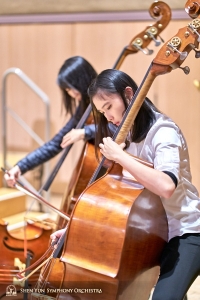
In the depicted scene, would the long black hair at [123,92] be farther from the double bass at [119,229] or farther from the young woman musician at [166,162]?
the double bass at [119,229]

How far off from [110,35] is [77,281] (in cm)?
343

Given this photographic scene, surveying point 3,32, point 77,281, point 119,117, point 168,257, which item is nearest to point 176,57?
point 119,117

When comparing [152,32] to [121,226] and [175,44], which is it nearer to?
[175,44]

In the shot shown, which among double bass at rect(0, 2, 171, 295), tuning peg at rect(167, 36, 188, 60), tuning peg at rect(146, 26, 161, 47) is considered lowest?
double bass at rect(0, 2, 171, 295)

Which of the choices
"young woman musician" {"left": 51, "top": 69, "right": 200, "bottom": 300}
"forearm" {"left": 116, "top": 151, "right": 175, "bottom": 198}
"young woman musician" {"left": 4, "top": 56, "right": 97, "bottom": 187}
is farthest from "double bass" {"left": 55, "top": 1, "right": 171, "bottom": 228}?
"forearm" {"left": 116, "top": 151, "right": 175, "bottom": 198}

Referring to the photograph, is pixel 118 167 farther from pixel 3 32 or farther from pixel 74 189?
pixel 3 32

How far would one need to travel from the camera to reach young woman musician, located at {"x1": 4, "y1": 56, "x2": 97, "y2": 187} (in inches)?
104

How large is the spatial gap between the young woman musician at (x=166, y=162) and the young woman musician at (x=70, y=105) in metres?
0.65

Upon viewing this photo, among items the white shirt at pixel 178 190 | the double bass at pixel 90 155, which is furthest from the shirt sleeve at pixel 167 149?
the double bass at pixel 90 155

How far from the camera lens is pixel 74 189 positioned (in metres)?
2.54

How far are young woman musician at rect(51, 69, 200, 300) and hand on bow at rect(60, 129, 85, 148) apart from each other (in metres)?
0.56

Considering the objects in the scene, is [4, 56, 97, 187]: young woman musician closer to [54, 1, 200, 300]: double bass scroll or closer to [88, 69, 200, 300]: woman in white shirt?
[88, 69, 200, 300]: woman in white shirt

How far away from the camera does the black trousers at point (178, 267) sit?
177 centimetres

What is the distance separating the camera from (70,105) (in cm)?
286
